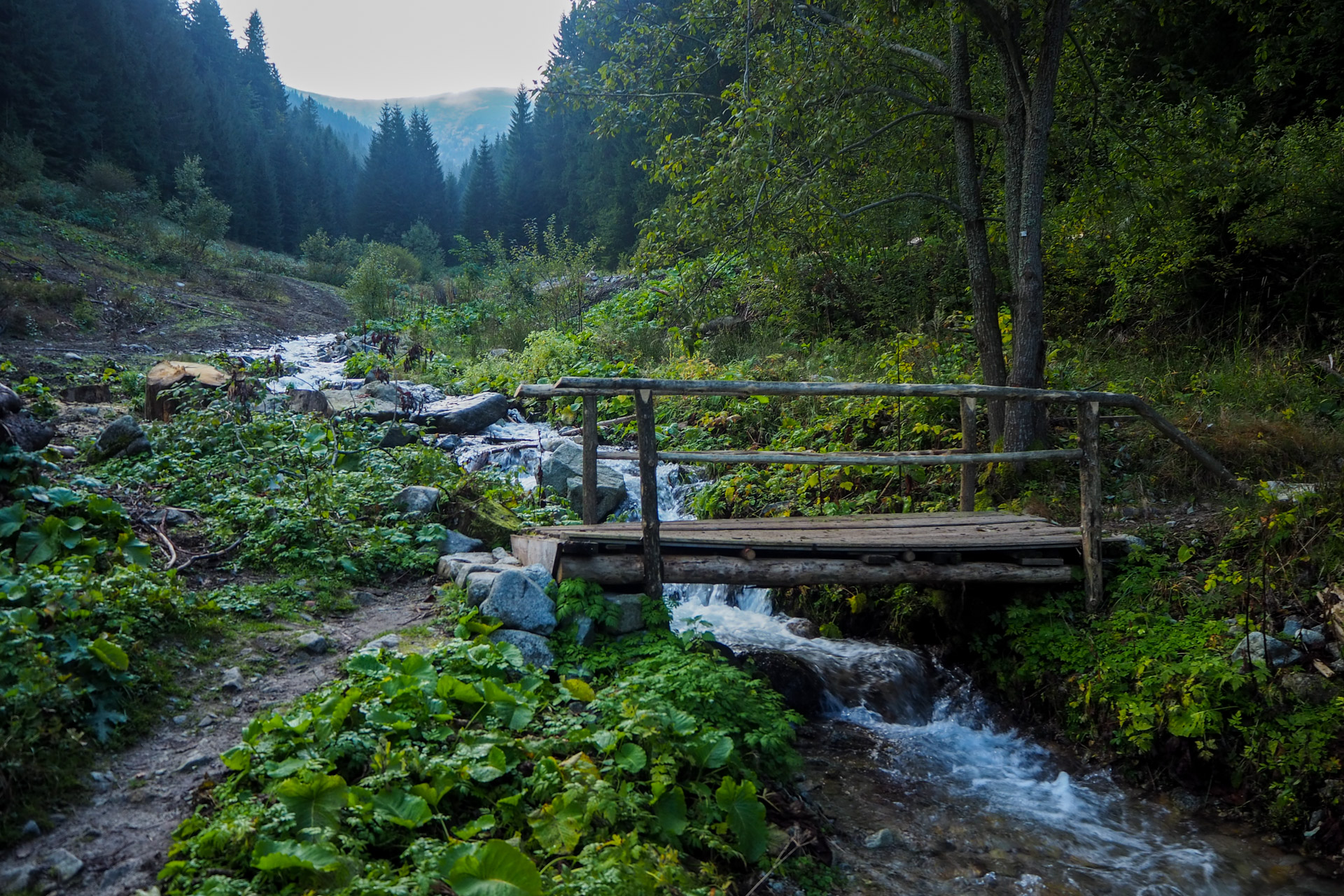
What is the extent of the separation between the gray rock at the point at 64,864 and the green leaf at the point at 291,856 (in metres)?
0.58

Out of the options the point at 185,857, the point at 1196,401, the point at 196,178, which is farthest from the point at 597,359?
the point at 196,178

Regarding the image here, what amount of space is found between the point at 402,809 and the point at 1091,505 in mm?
4715

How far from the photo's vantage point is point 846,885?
3457 mm

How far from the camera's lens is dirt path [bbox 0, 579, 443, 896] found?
2.44 meters

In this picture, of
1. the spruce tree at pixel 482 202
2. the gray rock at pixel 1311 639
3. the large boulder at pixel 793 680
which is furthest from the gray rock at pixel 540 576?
the spruce tree at pixel 482 202

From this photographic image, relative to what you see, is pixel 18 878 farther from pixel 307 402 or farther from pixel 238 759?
pixel 307 402

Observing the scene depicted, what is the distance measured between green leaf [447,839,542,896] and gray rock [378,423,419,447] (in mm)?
7144

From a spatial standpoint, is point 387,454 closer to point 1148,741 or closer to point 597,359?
point 597,359

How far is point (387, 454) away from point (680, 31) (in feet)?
17.5

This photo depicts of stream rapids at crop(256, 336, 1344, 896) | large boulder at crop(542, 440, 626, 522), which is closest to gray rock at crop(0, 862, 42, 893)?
stream rapids at crop(256, 336, 1344, 896)

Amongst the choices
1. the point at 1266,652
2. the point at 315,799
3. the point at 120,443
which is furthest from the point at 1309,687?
the point at 120,443

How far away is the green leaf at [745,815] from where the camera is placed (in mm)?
3172

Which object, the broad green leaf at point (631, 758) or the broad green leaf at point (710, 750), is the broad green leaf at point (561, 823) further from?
the broad green leaf at point (710, 750)

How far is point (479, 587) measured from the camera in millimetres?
4727
